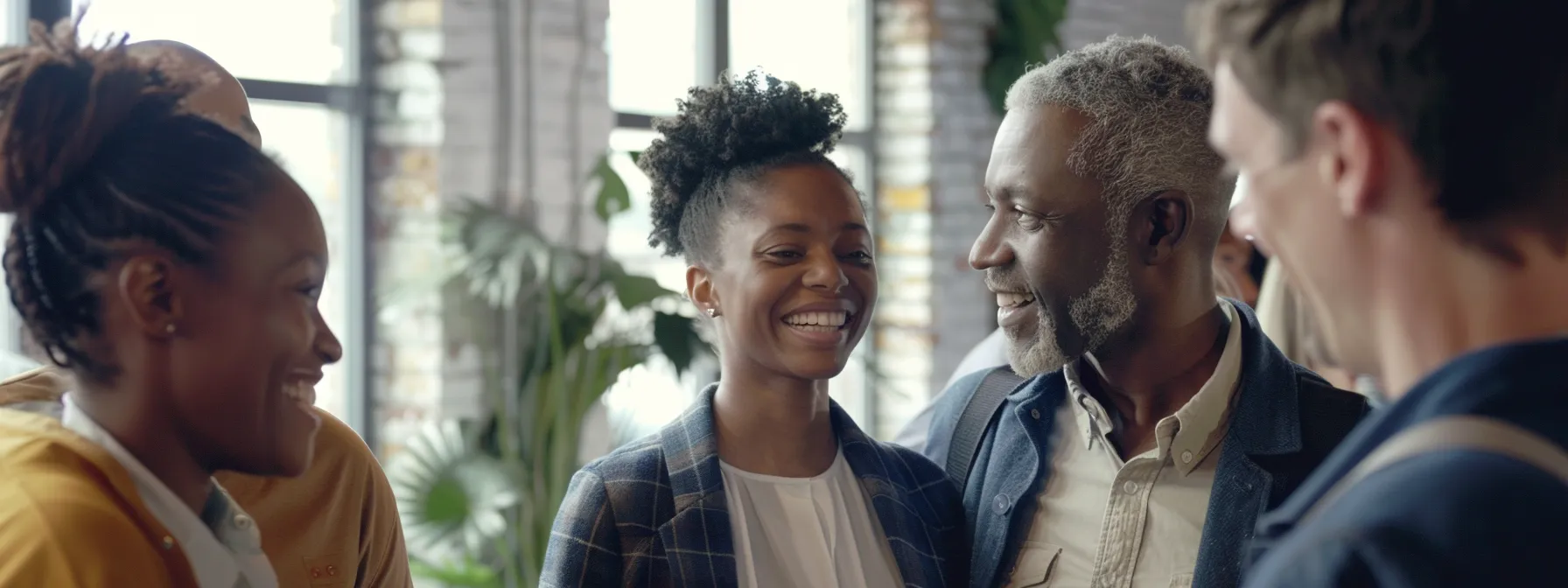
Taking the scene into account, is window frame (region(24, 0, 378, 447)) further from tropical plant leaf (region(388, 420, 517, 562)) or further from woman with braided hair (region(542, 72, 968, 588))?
woman with braided hair (region(542, 72, 968, 588))

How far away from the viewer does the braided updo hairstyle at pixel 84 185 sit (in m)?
0.95

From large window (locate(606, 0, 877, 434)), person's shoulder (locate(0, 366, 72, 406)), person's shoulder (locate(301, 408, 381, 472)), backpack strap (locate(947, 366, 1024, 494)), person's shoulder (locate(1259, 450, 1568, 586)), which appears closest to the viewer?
person's shoulder (locate(1259, 450, 1568, 586))

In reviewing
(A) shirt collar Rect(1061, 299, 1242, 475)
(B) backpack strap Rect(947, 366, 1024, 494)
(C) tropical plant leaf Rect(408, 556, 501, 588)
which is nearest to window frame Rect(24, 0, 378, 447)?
(C) tropical plant leaf Rect(408, 556, 501, 588)

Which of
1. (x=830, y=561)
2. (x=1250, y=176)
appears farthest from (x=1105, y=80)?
(x=1250, y=176)

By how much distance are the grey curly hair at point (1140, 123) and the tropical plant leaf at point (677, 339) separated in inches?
69.5

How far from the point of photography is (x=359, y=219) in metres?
3.86

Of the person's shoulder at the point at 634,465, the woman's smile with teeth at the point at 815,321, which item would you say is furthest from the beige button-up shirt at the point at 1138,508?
the person's shoulder at the point at 634,465

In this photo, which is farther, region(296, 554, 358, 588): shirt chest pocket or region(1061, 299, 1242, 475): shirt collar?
region(1061, 299, 1242, 475): shirt collar

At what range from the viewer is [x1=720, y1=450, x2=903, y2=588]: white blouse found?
1.74m

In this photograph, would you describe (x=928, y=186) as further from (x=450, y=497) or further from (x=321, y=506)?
(x=321, y=506)

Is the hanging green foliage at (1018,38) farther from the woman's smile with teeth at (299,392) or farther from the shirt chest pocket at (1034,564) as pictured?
the woman's smile with teeth at (299,392)

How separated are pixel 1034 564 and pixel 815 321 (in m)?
0.42

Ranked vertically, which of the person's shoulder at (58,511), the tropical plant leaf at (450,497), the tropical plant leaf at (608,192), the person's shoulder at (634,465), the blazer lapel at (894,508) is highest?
the tropical plant leaf at (608,192)

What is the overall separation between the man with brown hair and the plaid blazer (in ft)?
3.03
